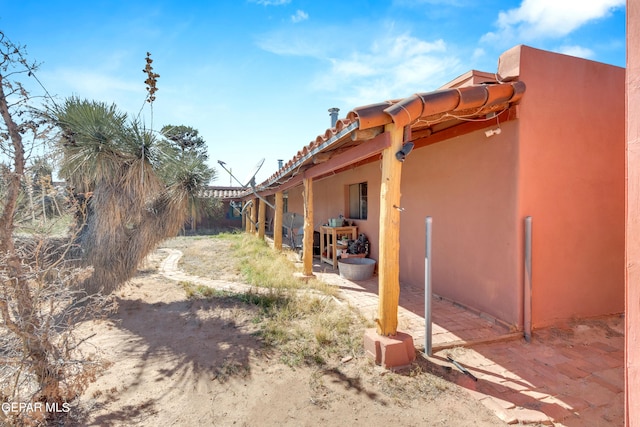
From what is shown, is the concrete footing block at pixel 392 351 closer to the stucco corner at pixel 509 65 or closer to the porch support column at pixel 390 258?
the porch support column at pixel 390 258

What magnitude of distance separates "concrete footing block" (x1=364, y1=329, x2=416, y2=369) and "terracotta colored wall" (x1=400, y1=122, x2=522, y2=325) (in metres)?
1.73

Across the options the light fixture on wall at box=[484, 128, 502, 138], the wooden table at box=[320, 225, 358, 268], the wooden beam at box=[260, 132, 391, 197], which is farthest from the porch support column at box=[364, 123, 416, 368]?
the wooden table at box=[320, 225, 358, 268]

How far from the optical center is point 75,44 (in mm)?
4441

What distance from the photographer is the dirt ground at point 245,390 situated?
2598 millimetres

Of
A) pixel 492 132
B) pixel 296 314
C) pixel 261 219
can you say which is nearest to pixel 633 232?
pixel 492 132

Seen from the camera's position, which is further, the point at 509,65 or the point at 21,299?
the point at 509,65

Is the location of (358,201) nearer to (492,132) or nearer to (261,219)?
(492,132)

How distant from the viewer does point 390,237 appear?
135 inches

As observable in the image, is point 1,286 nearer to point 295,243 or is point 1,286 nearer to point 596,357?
point 596,357

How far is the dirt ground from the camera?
Answer: 260 cm

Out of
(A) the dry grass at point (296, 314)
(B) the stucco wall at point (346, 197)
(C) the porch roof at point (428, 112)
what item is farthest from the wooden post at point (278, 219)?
(C) the porch roof at point (428, 112)

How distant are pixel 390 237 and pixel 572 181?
9.62 feet

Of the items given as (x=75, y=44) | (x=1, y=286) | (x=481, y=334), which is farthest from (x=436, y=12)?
(x=1, y=286)

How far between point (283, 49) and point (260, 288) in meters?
5.18
